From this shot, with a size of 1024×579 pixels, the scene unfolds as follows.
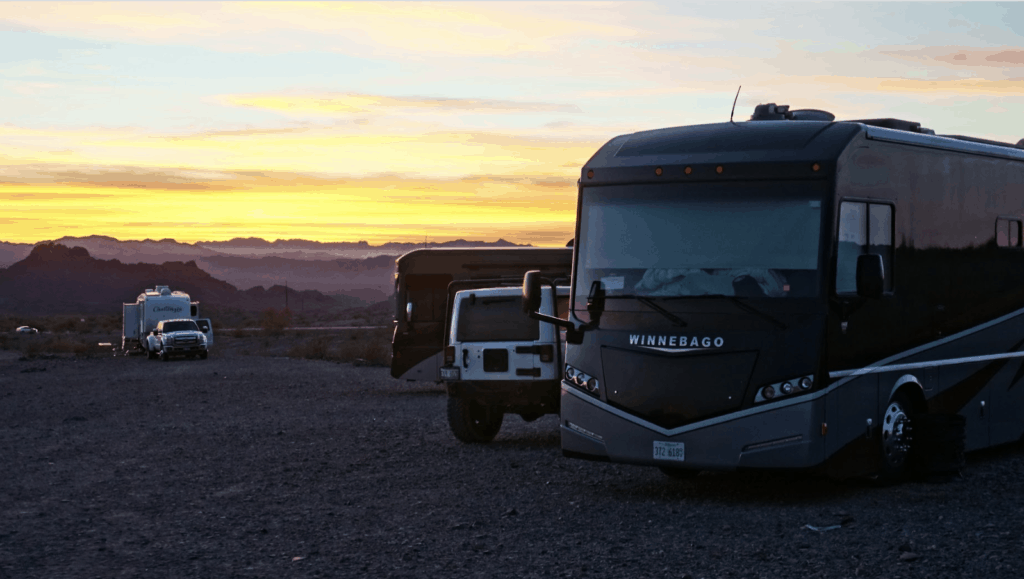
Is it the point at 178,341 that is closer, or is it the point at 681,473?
the point at 681,473

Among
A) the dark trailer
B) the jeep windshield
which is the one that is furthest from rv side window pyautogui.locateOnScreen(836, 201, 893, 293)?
the jeep windshield

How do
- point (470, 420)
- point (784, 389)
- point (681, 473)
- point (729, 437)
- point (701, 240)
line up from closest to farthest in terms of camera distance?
1. point (784, 389)
2. point (729, 437)
3. point (701, 240)
4. point (681, 473)
5. point (470, 420)

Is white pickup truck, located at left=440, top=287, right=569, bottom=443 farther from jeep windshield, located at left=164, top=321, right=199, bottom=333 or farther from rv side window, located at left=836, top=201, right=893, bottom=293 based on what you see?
jeep windshield, located at left=164, top=321, right=199, bottom=333

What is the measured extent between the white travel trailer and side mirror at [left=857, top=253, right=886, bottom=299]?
147 feet

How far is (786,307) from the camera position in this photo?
9.95m

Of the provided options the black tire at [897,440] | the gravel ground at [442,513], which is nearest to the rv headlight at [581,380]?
the gravel ground at [442,513]

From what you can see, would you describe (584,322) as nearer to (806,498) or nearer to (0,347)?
(806,498)

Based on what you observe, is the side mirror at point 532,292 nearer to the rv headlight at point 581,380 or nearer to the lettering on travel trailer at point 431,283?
the rv headlight at point 581,380

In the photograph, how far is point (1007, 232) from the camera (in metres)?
12.7

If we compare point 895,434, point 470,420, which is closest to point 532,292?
point 895,434

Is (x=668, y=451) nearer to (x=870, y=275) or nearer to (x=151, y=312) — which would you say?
(x=870, y=275)

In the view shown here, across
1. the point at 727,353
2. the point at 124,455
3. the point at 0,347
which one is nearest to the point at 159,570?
the point at 727,353

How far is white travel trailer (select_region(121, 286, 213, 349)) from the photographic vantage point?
52.9 meters

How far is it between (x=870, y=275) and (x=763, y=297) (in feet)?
2.87
